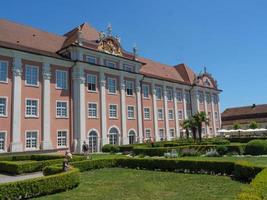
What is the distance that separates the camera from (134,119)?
40.3 meters

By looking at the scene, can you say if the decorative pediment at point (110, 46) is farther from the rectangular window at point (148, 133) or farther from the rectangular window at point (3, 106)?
the rectangular window at point (3, 106)

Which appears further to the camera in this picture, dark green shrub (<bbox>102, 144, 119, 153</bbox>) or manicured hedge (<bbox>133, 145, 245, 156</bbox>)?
dark green shrub (<bbox>102, 144, 119, 153</bbox>)

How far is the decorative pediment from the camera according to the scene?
37.2 metres

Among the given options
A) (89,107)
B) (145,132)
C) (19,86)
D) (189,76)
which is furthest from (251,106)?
(19,86)

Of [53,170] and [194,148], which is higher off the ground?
[194,148]

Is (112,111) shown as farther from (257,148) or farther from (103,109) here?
(257,148)

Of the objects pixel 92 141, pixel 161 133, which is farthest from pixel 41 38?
pixel 161 133

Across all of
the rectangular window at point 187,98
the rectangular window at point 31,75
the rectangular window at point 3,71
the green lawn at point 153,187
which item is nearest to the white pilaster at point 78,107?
the rectangular window at point 31,75

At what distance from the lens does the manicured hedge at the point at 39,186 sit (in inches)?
422

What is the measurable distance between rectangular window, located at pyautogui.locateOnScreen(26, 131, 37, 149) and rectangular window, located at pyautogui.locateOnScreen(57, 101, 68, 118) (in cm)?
342

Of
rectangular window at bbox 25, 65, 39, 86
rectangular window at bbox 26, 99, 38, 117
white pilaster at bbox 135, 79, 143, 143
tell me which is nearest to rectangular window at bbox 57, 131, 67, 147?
rectangular window at bbox 26, 99, 38, 117

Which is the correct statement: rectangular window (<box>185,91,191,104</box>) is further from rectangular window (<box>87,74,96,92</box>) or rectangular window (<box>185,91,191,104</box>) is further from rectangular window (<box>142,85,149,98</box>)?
rectangular window (<box>87,74,96,92</box>)

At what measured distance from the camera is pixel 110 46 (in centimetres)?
3834

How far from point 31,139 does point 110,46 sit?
15.5m
